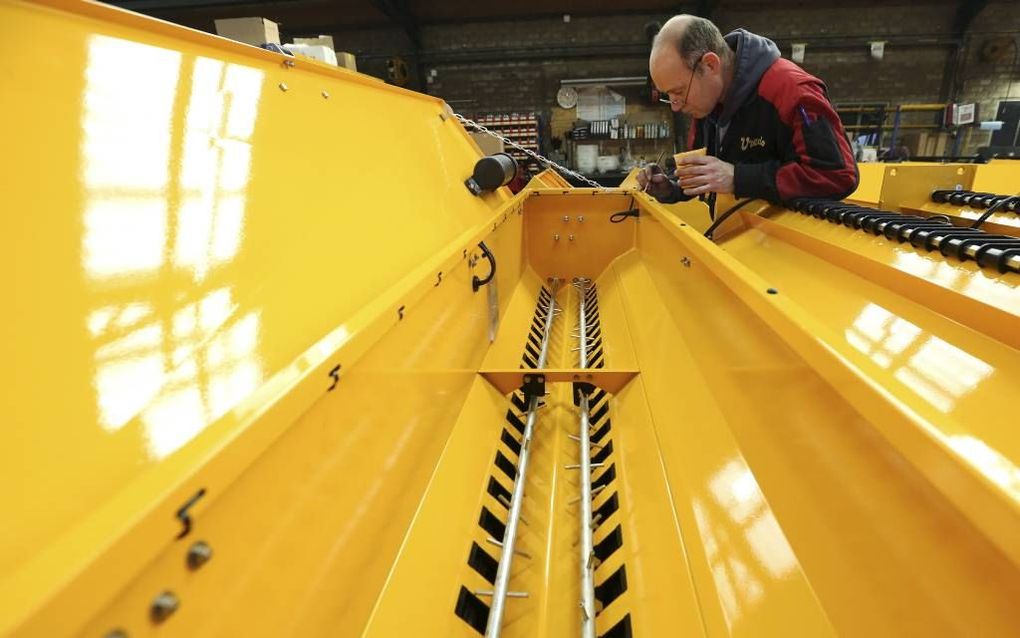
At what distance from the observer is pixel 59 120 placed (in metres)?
0.60

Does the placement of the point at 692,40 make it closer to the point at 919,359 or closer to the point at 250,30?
the point at 919,359

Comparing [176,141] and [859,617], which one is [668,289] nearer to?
[859,617]

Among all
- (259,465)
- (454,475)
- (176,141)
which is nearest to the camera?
(259,465)

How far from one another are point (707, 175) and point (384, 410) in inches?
59.2

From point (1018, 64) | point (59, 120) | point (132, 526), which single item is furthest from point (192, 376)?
point (1018, 64)

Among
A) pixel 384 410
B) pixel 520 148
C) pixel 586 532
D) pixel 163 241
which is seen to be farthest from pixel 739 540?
pixel 520 148

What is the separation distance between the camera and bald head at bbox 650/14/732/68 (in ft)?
5.67

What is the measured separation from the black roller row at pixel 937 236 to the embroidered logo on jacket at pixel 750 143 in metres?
0.40

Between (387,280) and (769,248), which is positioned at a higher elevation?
(387,280)

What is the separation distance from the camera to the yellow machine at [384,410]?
0.40 m

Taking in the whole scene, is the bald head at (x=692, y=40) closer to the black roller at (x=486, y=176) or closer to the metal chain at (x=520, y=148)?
the black roller at (x=486, y=176)

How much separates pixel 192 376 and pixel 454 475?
0.65 m

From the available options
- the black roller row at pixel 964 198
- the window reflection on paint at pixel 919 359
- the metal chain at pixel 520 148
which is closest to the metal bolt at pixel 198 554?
the window reflection on paint at pixel 919 359

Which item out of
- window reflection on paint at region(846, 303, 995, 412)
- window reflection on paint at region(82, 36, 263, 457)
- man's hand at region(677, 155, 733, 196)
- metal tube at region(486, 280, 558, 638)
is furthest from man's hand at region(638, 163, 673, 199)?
window reflection on paint at region(82, 36, 263, 457)
